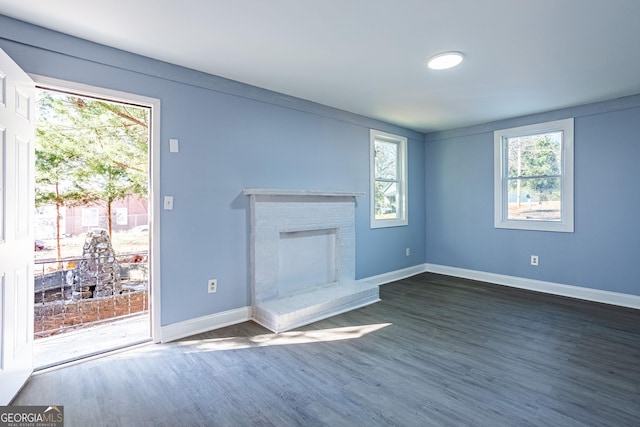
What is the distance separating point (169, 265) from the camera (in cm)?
281

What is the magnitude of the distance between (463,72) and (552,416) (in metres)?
2.73

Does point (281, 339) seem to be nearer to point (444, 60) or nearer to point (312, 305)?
point (312, 305)

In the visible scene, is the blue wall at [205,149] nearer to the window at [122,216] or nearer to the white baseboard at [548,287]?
the white baseboard at [548,287]

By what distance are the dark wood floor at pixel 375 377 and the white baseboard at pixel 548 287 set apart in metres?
0.48

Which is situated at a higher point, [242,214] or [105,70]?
[105,70]

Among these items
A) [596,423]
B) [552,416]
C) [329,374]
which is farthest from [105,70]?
[596,423]

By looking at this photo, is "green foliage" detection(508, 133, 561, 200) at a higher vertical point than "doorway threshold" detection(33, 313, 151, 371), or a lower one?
higher

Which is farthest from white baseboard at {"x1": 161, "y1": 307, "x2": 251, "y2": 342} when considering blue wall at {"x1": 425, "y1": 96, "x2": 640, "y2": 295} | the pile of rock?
blue wall at {"x1": 425, "y1": 96, "x2": 640, "y2": 295}

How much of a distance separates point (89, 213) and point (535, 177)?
22.5 ft

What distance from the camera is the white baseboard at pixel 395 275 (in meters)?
4.71

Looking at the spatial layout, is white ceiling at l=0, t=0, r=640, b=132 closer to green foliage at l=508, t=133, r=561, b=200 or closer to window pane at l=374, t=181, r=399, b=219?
green foliage at l=508, t=133, r=561, b=200

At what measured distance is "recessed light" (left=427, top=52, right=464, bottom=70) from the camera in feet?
8.52

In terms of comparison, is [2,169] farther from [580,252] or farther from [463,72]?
[580,252]

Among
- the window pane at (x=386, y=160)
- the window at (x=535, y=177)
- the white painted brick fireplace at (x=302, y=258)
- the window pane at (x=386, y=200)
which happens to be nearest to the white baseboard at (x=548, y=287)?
the window at (x=535, y=177)
